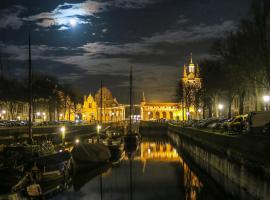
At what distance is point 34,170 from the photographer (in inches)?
1297

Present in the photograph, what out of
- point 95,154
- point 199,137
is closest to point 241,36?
point 199,137

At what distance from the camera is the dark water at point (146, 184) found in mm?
35844

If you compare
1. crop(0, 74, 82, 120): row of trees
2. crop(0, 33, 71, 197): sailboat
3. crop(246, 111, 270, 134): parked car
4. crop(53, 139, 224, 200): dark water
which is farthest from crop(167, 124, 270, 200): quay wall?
crop(0, 74, 82, 120): row of trees

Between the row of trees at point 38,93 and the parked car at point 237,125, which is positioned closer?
the parked car at point 237,125

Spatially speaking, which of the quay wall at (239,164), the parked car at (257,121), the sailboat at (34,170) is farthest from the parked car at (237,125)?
the sailboat at (34,170)

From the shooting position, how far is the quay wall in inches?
1036

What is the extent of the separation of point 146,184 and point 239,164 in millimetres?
13048

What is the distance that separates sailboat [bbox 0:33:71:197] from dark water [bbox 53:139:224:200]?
1570 millimetres

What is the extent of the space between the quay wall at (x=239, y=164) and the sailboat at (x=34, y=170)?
13.6m

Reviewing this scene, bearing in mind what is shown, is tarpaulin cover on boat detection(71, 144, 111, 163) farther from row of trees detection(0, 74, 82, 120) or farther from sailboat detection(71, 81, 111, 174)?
row of trees detection(0, 74, 82, 120)

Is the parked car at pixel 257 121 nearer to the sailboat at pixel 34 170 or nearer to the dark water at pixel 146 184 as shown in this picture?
the dark water at pixel 146 184

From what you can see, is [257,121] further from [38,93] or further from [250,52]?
[38,93]

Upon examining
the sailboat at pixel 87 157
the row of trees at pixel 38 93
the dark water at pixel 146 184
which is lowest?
the dark water at pixel 146 184

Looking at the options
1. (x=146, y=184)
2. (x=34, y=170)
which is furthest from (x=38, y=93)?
(x=34, y=170)
